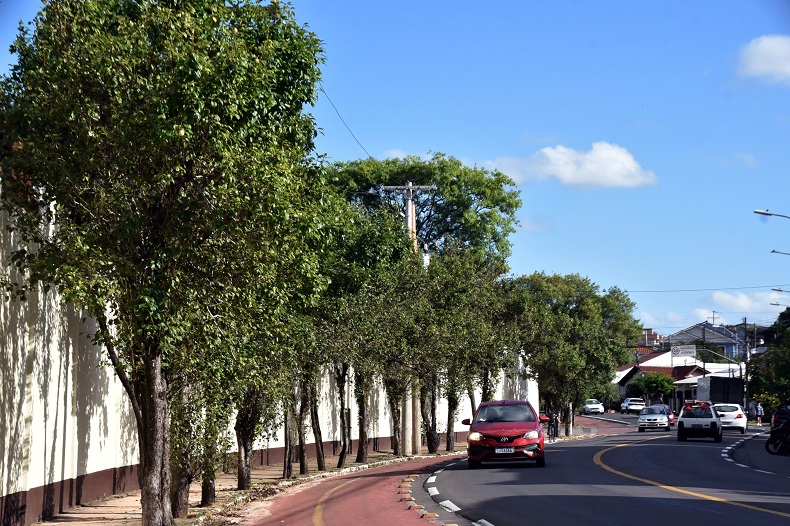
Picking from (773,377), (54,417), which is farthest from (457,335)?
(773,377)

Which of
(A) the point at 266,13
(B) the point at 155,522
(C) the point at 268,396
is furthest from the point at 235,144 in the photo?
(C) the point at 268,396

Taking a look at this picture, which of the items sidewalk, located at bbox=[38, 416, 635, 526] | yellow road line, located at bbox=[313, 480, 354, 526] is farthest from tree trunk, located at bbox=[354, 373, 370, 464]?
yellow road line, located at bbox=[313, 480, 354, 526]

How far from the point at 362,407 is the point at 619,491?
14.9 meters

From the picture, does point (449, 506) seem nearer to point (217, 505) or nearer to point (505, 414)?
point (217, 505)

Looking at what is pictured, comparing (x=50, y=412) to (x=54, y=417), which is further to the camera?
(x=54, y=417)

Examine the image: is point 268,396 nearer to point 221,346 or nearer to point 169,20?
point 221,346

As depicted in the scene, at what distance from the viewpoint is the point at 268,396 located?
23531 mm

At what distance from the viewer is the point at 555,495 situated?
61.8 ft

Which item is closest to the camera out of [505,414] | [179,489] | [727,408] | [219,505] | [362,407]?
[179,489]

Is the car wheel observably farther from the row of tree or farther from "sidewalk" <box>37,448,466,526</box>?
the row of tree

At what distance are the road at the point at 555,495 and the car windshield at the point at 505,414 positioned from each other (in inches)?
48.8

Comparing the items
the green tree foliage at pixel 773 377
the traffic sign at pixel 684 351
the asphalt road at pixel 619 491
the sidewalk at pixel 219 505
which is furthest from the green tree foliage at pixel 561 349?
the traffic sign at pixel 684 351

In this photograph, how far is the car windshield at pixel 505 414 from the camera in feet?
90.5

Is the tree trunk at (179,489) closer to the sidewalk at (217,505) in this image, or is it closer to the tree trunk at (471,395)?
the sidewalk at (217,505)
